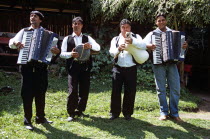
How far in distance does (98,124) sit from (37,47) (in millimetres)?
1795

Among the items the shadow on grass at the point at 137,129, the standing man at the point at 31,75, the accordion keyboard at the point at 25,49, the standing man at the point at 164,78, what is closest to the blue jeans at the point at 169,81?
the standing man at the point at 164,78

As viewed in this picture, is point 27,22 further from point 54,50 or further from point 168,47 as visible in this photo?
point 168,47

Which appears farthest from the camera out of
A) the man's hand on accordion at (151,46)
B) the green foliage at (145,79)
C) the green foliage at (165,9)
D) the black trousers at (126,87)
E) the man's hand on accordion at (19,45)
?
the green foliage at (145,79)

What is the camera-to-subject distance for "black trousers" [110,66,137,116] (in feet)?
16.0

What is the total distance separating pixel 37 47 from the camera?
417 cm

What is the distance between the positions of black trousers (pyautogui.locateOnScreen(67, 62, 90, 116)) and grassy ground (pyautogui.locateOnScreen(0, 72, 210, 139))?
0.92ft

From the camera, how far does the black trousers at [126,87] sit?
4875 mm

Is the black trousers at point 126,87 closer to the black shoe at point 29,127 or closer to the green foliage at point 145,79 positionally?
the black shoe at point 29,127

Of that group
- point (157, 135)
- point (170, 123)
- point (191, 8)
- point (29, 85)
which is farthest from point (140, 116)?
point (191, 8)

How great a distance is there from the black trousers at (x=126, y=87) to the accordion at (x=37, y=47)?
1372 millimetres

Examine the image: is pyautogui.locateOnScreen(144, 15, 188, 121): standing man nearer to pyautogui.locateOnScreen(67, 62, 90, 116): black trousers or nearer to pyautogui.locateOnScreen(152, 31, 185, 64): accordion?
pyautogui.locateOnScreen(152, 31, 185, 64): accordion

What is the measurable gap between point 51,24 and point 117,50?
785 centimetres

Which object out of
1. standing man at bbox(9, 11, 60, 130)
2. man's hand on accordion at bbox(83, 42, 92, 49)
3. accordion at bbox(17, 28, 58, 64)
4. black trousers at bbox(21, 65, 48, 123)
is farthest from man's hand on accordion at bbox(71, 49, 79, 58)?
black trousers at bbox(21, 65, 48, 123)

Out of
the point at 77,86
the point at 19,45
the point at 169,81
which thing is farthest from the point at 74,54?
the point at 169,81
